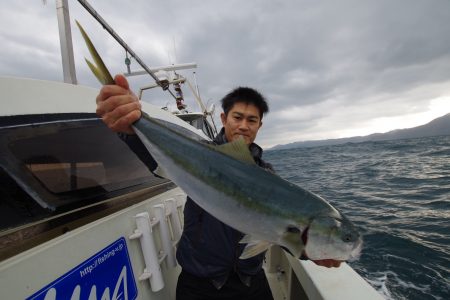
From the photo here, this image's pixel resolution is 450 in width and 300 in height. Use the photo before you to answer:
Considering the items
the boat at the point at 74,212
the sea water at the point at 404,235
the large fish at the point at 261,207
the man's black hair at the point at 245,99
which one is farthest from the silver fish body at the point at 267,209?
the sea water at the point at 404,235

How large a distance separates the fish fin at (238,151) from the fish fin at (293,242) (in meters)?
0.51

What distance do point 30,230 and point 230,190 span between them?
1202 mm

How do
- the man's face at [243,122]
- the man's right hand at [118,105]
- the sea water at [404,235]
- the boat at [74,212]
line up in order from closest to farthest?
the boat at [74,212] → the man's right hand at [118,105] → the man's face at [243,122] → the sea water at [404,235]

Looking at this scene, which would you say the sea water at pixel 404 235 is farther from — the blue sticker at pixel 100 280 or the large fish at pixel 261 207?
the blue sticker at pixel 100 280

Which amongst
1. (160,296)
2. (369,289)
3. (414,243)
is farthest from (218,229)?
(414,243)

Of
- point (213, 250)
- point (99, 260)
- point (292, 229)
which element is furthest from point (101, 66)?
point (213, 250)

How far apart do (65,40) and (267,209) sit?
2.98 m

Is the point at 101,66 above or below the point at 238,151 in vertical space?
Answer: above

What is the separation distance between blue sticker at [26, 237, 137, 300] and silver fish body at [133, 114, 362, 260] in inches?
35.3

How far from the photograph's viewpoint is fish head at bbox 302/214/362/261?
5.14ft

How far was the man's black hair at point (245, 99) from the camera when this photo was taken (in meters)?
3.12

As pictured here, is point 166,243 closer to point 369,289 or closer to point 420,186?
point 369,289

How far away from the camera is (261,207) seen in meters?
1.59

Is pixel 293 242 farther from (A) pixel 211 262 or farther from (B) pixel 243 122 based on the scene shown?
(B) pixel 243 122
